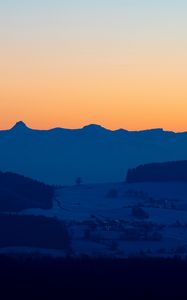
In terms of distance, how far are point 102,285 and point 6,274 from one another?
5050mm

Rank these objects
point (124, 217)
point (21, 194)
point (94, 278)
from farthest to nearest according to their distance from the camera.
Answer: point (21, 194) → point (124, 217) → point (94, 278)

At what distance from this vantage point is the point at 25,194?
454 feet

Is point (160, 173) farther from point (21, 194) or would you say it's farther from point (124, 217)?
point (124, 217)

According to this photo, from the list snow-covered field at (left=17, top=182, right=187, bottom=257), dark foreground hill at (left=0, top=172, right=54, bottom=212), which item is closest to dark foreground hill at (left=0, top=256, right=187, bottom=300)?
snow-covered field at (left=17, top=182, right=187, bottom=257)

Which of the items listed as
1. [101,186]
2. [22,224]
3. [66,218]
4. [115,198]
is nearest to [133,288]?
[22,224]

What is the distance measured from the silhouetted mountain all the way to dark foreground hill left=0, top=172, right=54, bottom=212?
942 cm

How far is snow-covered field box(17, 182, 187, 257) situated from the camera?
101m

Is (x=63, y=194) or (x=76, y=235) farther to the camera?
(x=63, y=194)

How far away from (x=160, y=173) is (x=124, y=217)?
30208mm

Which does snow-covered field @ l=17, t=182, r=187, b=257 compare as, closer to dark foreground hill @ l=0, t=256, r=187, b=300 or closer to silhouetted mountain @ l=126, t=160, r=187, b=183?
silhouetted mountain @ l=126, t=160, r=187, b=183

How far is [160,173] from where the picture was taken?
149 metres

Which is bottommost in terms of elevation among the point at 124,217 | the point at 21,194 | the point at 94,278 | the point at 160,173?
the point at 94,278

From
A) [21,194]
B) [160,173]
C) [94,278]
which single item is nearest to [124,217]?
[21,194]

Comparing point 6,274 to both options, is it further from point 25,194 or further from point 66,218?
point 25,194
